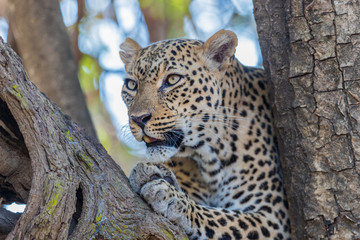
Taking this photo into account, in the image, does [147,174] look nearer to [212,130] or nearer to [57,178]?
[212,130]

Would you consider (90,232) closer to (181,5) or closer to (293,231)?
(293,231)

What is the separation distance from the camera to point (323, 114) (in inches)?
173

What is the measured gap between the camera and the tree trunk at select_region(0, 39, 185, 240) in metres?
3.60

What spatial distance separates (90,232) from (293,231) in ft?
6.87

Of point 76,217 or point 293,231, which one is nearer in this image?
point 76,217


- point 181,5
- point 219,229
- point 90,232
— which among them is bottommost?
point 90,232

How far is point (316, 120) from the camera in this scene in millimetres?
4430

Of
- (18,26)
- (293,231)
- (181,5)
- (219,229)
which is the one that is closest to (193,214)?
(219,229)

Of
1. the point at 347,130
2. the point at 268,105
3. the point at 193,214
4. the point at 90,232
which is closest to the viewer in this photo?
the point at 90,232

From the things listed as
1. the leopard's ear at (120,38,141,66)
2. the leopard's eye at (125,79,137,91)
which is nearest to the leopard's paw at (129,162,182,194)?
the leopard's eye at (125,79,137,91)

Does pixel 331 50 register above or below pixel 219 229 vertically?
above

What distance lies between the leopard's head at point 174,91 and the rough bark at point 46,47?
1.62 metres

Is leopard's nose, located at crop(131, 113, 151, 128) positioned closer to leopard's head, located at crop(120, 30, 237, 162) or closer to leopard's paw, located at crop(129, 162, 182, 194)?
leopard's head, located at crop(120, 30, 237, 162)

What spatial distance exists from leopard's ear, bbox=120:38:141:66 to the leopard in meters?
0.04
